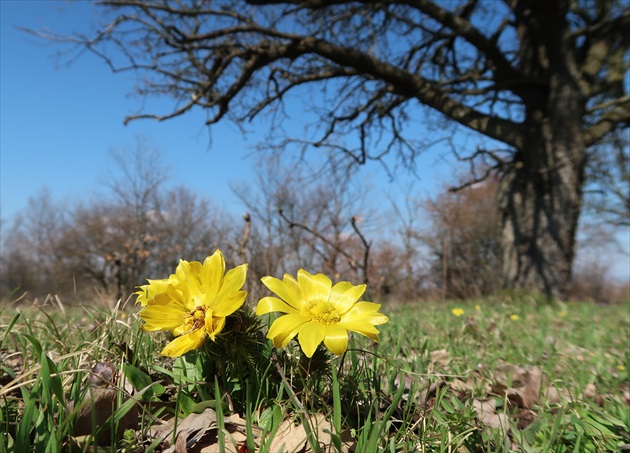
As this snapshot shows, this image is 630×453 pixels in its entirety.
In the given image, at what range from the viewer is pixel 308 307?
1.00 metres

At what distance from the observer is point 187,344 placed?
886 millimetres

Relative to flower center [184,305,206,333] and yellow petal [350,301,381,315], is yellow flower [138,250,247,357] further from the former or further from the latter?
yellow petal [350,301,381,315]

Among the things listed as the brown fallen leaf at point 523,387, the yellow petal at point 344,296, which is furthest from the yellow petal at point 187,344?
the brown fallen leaf at point 523,387

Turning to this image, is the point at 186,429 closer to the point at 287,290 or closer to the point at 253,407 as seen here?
the point at 253,407

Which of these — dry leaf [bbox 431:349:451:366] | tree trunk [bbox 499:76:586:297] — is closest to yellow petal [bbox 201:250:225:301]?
dry leaf [bbox 431:349:451:366]

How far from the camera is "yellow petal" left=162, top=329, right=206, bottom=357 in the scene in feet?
2.88

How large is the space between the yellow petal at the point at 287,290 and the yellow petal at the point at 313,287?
2 cm

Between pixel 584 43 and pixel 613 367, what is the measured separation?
28.2ft

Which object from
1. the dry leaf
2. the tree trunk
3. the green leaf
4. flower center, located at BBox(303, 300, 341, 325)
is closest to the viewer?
flower center, located at BBox(303, 300, 341, 325)

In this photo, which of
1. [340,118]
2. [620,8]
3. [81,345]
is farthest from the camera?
[340,118]

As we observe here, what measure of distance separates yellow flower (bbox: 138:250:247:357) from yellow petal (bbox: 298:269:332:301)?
18cm

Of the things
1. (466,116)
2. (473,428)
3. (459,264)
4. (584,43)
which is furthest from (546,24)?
(473,428)

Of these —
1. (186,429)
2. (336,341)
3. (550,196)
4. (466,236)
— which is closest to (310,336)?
(336,341)

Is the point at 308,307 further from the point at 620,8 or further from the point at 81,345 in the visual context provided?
the point at 620,8
